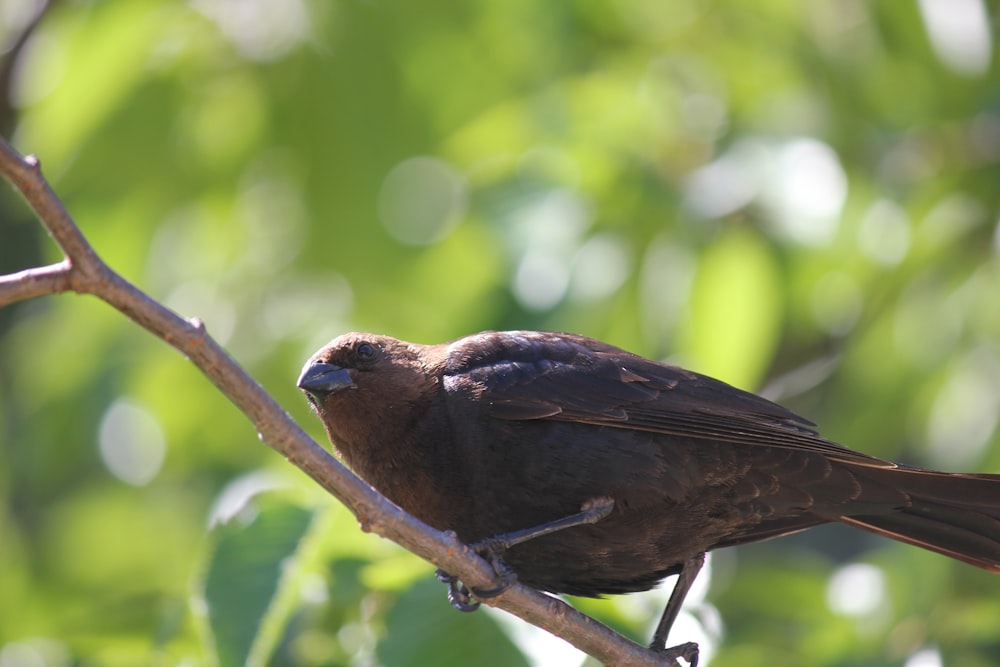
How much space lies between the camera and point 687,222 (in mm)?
4254

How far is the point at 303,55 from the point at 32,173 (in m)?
2.82

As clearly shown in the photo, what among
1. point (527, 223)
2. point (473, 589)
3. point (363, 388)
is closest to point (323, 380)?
point (363, 388)

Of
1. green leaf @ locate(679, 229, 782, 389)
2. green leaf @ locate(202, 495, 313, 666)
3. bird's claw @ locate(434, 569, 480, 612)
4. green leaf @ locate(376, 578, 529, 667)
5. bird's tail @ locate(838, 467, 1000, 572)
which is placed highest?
green leaf @ locate(679, 229, 782, 389)

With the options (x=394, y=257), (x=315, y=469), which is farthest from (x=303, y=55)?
(x=315, y=469)

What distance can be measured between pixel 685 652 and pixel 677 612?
0.13 m

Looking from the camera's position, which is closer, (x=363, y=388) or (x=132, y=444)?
(x=363, y=388)

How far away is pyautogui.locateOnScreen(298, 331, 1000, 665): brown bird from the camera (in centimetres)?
328

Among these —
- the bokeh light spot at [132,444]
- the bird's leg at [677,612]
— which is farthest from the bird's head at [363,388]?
the bokeh light spot at [132,444]

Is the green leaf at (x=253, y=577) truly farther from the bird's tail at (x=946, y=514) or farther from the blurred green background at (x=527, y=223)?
the bird's tail at (x=946, y=514)

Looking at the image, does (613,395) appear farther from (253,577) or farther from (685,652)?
(253,577)

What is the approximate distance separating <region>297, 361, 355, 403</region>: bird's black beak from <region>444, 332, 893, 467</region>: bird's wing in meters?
0.30

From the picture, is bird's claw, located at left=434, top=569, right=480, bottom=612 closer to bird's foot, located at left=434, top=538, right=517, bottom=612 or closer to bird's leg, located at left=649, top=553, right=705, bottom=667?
bird's foot, located at left=434, top=538, right=517, bottom=612

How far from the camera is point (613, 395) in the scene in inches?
137

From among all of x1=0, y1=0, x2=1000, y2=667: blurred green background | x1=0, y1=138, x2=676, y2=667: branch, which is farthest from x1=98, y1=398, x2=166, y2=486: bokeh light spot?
x1=0, y1=138, x2=676, y2=667: branch
